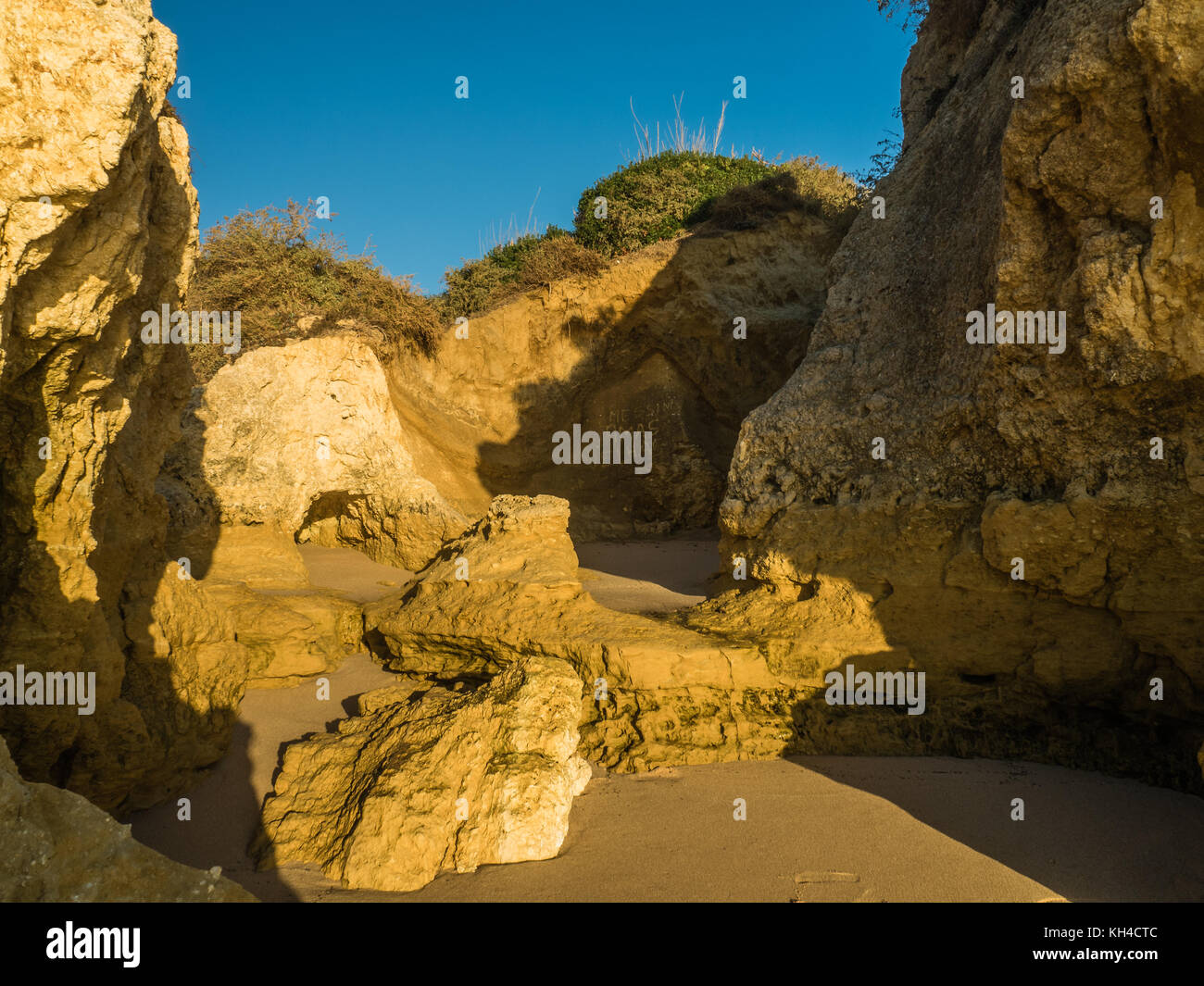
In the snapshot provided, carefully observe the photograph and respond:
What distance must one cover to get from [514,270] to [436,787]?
40.1ft

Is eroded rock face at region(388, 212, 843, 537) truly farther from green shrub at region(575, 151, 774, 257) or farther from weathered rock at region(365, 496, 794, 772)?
weathered rock at region(365, 496, 794, 772)

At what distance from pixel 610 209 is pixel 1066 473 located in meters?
11.8

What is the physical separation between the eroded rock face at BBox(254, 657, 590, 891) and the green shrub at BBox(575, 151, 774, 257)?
1113 cm

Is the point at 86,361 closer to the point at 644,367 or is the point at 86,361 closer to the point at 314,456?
the point at 314,456

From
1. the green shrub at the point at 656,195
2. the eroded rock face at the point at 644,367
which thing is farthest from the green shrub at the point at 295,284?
the green shrub at the point at 656,195

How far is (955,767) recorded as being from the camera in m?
5.20

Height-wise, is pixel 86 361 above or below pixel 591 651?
above

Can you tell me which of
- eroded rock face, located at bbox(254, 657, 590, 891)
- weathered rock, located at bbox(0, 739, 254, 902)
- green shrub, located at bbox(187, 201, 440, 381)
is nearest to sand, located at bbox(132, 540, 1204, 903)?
eroded rock face, located at bbox(254, 657, 590, 891)

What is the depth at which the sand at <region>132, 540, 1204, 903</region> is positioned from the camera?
12.8ft

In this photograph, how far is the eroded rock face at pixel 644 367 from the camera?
13.5 metres

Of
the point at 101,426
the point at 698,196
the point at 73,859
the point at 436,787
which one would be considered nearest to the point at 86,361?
the point at 101,426

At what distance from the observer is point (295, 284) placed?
12297 millimetres

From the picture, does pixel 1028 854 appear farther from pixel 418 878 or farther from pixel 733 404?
pixel 733 404
